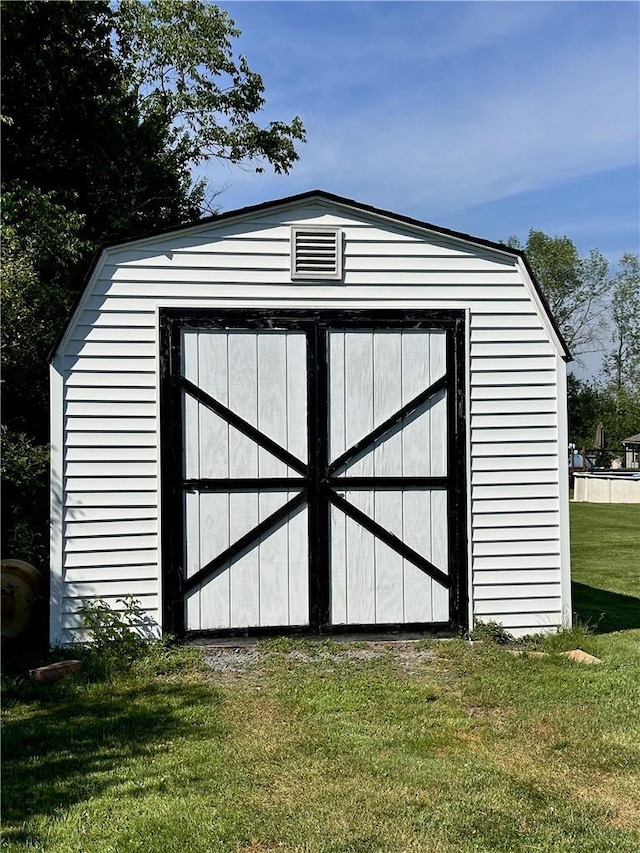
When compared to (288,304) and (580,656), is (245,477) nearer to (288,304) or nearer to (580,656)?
(288,304)

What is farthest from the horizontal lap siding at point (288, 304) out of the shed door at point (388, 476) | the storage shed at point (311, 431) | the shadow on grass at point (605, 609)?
the shadow on grass at point (605, 609)

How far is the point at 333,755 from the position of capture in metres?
4.02

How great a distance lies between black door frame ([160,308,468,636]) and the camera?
19.9ft

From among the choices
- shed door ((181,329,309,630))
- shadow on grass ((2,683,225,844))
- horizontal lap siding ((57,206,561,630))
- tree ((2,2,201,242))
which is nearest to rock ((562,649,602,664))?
horizontal lap siding ((57,206,561,630))

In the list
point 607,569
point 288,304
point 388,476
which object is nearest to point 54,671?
point 388,476

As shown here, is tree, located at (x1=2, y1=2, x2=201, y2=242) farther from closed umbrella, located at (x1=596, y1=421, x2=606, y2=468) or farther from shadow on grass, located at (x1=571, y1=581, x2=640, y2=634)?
closed umbrella, located at (x1=596, y1=421, x2=606, y2=468)

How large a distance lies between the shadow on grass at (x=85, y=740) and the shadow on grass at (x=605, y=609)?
359 centimetres

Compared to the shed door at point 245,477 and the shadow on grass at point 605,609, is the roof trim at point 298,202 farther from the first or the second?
the shadow on grass at point 605,609

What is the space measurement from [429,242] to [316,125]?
11.6m

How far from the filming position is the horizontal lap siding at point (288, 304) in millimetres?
6000

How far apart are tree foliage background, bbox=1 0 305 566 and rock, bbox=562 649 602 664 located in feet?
15.4

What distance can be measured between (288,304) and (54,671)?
124 inches

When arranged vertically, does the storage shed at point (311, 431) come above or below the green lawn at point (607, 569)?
above

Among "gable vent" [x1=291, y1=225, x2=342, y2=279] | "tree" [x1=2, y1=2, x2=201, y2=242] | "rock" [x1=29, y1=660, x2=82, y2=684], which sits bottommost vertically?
"rock" [x1=29, y1=660, x2=82, y2=684]
